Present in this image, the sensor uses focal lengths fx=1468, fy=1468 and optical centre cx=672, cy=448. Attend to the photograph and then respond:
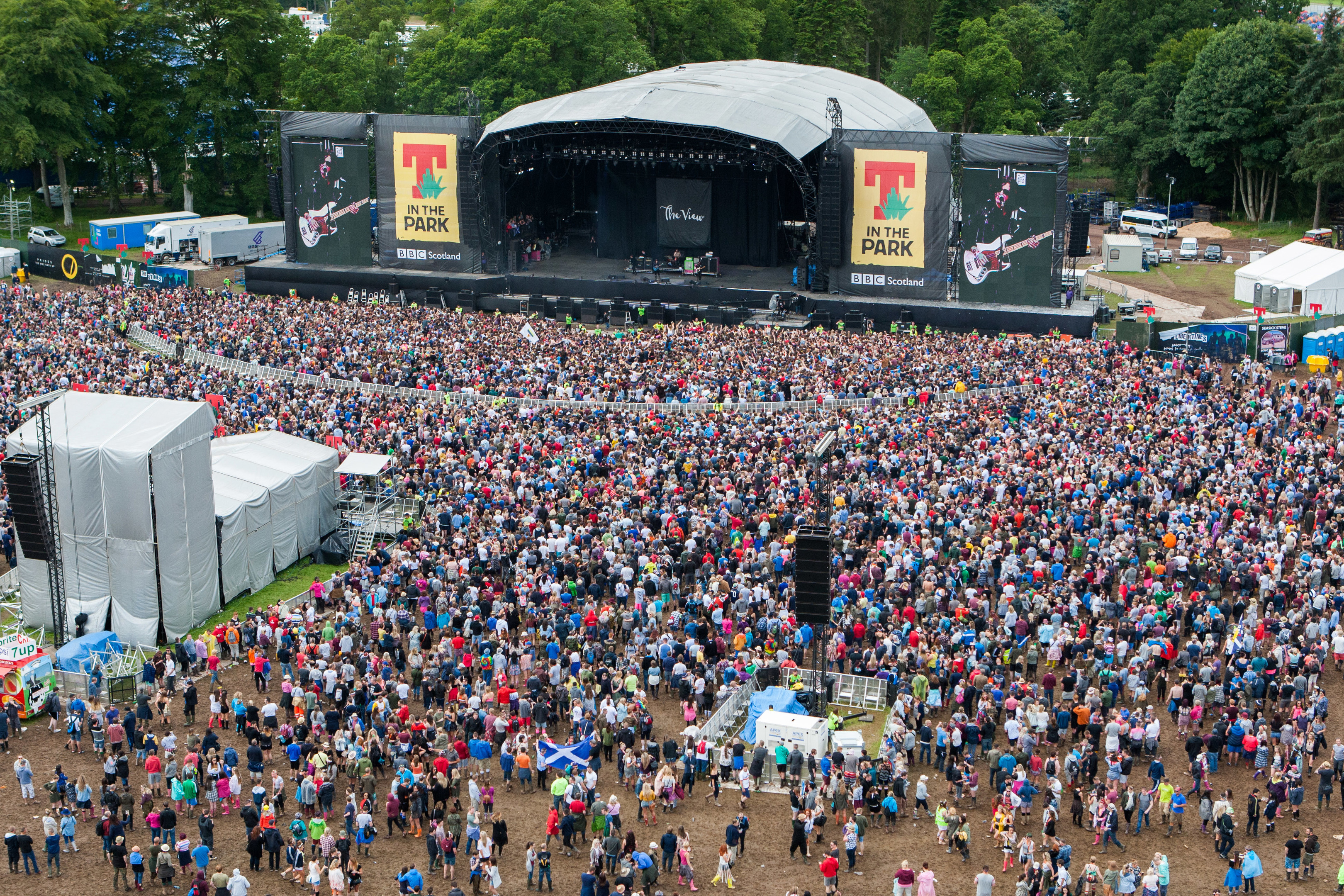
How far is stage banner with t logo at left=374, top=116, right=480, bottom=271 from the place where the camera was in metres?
53.6

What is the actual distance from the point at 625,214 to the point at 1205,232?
1206 inches

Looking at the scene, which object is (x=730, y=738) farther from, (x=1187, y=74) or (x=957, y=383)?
(x=1187, y=74)

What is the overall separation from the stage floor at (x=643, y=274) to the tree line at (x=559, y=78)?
641 inches

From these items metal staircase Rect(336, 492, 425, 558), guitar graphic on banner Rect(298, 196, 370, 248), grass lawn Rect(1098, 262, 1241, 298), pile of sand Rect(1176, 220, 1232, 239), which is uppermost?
guitar graphic on banner Rect(298, 196, 370, 248)

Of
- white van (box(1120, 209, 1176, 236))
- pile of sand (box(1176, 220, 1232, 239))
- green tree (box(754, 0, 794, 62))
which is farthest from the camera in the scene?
green tree (box(754, 0, 794, 62))

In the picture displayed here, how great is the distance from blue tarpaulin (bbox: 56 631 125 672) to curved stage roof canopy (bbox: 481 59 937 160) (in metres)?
28.6

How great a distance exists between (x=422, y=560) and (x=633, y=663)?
18.8ft

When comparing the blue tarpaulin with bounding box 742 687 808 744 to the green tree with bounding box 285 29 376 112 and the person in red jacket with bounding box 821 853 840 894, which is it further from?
the green tree with bounding box 285 29 376 112

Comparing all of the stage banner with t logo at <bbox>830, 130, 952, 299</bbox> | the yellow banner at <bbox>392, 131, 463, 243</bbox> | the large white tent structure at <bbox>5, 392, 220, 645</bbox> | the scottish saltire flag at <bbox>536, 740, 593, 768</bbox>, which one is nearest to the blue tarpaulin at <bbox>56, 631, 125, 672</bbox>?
the large white tent structure at <bbox>5, 392, 220, 645</bbox>

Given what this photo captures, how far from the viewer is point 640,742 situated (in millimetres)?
22328

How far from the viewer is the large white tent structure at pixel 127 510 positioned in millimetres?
26750

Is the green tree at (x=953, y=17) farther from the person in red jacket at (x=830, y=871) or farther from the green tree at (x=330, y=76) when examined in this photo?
the person in red jacket at (x=830, y=871)

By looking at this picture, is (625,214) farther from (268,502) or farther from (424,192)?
(268,502)

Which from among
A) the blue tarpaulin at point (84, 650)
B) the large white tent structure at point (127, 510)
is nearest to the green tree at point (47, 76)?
the large white tent structure at point (127, 510)
